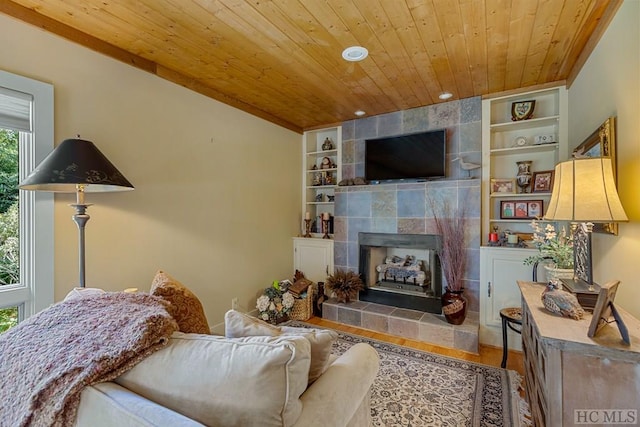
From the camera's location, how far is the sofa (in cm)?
76

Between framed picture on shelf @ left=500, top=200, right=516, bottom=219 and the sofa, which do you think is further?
framed picture on shelf @ left=500, top=200, right=516, bottom=219

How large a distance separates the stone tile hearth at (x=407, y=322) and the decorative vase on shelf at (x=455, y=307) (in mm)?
61

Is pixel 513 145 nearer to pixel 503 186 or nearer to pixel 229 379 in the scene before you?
pixel 503 186

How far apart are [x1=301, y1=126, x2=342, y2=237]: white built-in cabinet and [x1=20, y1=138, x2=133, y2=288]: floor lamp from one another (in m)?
2.67

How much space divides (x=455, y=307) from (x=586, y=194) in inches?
68.2

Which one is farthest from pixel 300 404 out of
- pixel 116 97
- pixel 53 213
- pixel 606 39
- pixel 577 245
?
pixel 606 39

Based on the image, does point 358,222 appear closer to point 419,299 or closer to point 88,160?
point 419,299

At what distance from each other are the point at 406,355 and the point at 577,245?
156 cm

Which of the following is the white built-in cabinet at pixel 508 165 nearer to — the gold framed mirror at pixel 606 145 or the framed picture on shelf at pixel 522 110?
the framed picture on shelf at pixel 522 110

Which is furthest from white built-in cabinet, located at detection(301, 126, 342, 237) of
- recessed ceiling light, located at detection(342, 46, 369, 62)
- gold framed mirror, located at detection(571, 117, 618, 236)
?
gold framed mirror, located at detection(571, 117, 618, 236)

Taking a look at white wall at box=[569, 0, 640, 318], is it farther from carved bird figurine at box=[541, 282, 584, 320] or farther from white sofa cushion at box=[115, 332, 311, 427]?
white sofa cushion at box=[115, 332, 311, 427]

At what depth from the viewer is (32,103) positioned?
5.61 feet

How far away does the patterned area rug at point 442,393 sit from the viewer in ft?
5.85

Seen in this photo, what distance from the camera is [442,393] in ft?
6.68
